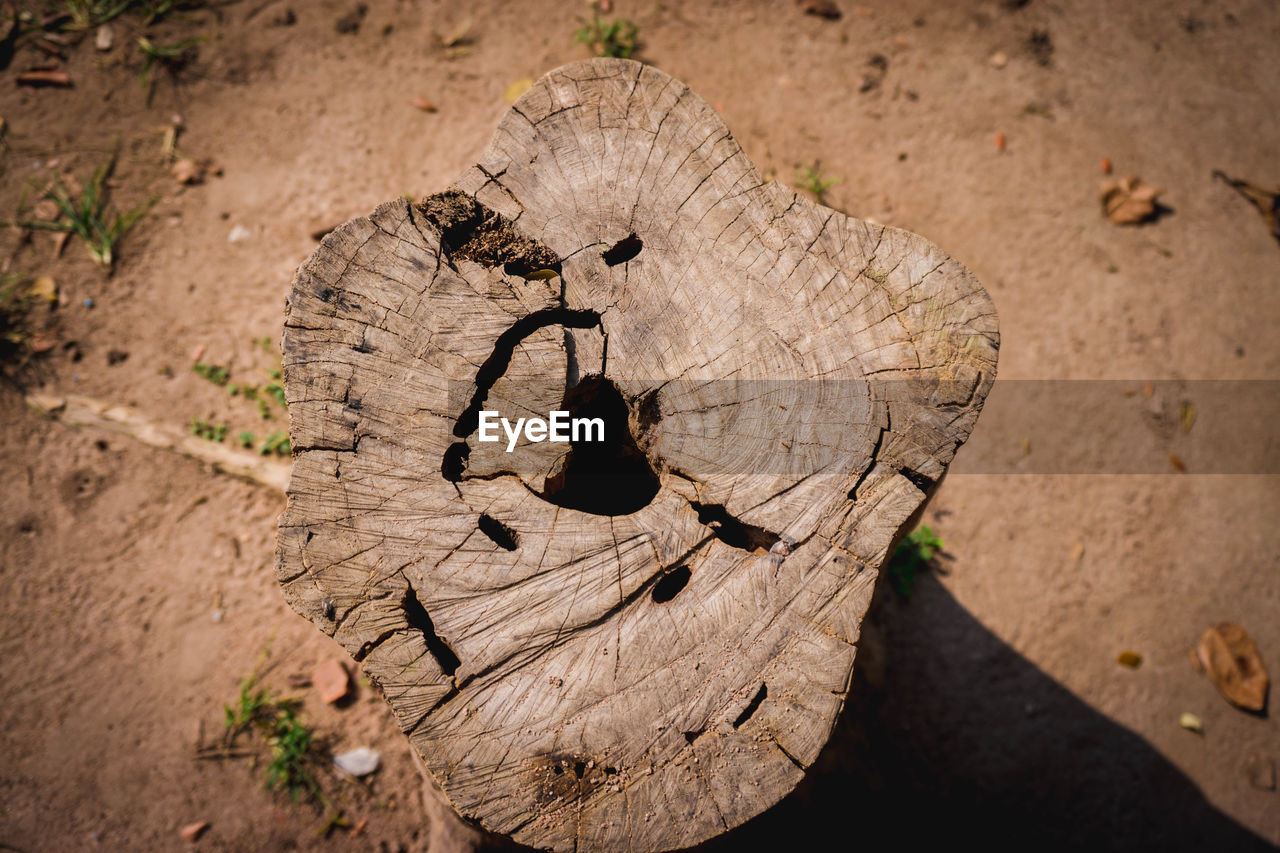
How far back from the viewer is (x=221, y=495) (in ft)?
9.46

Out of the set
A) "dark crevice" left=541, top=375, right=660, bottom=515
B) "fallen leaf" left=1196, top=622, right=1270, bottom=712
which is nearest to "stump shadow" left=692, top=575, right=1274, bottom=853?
"fallen leaf" left=1196, top=622, right=1270, bottom=712

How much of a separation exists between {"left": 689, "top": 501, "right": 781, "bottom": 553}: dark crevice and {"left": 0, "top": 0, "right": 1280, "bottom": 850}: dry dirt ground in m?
1.46

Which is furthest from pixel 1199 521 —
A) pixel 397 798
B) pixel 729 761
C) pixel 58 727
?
pixel 58 727

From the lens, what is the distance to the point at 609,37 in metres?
3.40

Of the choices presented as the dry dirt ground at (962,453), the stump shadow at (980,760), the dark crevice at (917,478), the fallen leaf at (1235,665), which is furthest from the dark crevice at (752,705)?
the fallen leaf at (1235,665)

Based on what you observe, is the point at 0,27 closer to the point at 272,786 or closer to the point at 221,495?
the point at 221,495

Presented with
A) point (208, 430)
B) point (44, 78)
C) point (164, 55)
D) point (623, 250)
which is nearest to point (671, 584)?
point (623, 250)

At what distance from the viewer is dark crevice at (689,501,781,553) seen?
153 cm

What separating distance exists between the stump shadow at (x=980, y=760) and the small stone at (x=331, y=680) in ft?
6.16

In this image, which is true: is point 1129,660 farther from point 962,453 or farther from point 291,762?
point 291,762

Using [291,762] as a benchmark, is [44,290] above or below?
above

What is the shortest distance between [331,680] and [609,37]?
10.3 feet

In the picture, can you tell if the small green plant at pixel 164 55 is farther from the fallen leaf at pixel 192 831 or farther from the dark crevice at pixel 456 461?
the fallen leaf at pixel 192 831

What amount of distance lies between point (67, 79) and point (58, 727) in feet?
9.36
